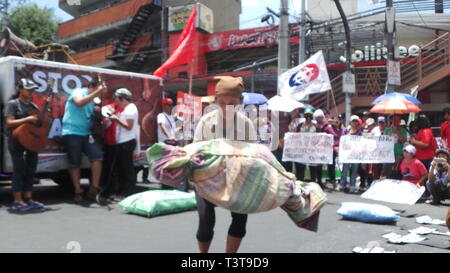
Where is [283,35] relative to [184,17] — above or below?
below

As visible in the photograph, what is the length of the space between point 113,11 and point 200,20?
374 inches

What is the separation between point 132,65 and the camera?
29.7 m

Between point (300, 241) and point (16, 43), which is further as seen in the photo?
point (16, 43)

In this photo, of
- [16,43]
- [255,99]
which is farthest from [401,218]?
[16,43]

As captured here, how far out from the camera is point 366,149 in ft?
29.5

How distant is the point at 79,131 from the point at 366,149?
5.65 meters

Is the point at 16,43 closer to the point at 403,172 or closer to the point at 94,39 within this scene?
the point at 403,172

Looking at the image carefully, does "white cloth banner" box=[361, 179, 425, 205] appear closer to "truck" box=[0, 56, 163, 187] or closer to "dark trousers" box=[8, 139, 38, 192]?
"truck" box=[0, 56, 163, 187]

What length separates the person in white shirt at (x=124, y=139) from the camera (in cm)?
684

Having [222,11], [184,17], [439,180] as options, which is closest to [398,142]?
[439,180]

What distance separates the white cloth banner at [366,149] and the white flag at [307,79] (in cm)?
128

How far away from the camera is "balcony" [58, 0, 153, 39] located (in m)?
31.0

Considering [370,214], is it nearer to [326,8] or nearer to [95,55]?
[326,8]

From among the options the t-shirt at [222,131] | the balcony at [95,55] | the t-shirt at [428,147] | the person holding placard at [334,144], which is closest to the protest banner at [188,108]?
the person holding placard at [334,144]
